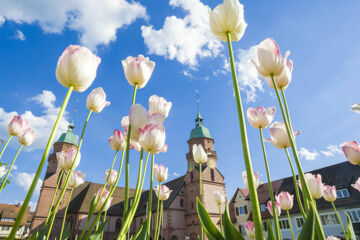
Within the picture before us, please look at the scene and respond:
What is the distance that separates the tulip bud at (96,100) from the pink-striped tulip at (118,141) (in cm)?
24

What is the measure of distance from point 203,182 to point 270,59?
28.2 metres

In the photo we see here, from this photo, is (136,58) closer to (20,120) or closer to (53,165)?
(20,120)

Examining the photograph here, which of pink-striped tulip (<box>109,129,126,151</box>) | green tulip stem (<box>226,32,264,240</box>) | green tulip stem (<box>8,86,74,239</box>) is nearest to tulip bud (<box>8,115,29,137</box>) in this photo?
pink-striped tulip (<box>109,129,126,151</box>)

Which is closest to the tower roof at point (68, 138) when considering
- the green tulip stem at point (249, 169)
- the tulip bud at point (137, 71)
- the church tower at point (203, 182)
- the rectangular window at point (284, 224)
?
the church tower at point (203, 182)

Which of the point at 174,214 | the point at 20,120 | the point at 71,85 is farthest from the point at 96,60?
the point at 174,214

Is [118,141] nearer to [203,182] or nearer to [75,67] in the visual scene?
[75,67]

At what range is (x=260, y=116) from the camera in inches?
63.9

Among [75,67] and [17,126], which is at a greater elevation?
[17,126]

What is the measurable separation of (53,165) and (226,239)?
36781 mm

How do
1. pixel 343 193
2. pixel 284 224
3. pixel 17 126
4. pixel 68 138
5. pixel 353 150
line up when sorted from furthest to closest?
pixel 68 138 → pixel 284 224 → pixel 343 193 → pixel 17 126 → pixel 353 150

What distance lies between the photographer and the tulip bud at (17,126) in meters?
2.11

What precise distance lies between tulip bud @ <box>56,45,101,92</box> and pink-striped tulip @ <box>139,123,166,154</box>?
382 mm

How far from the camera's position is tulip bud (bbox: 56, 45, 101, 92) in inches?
41.6

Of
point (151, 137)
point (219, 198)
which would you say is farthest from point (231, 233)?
point (219, 198)
